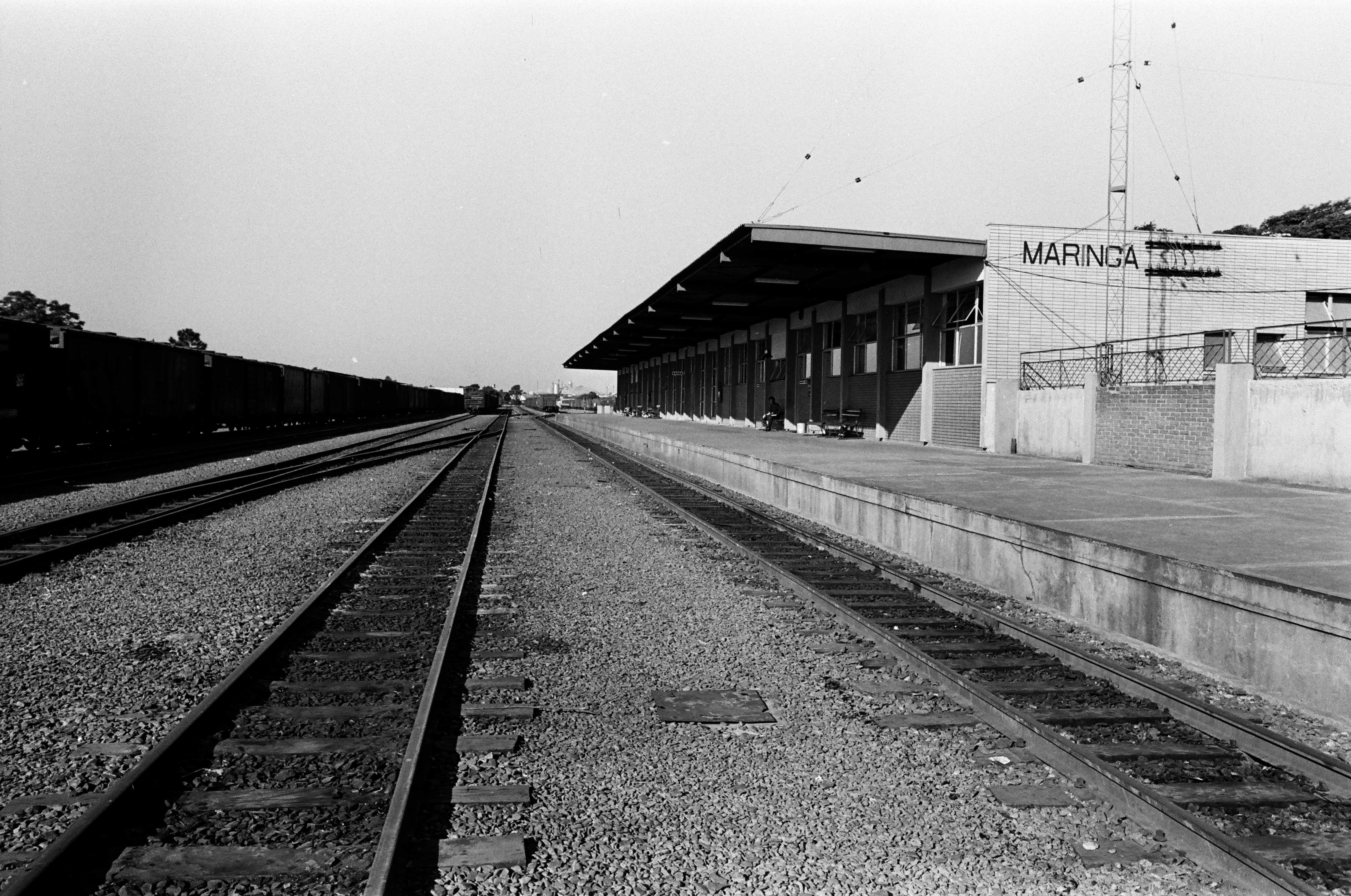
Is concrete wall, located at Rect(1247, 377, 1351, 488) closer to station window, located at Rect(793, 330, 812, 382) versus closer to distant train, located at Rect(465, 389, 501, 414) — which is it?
station window, located at Rect(793, 330, 812, 382)

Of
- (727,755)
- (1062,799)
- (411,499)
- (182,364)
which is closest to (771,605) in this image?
(727,755)

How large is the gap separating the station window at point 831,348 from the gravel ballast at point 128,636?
20.2 meters

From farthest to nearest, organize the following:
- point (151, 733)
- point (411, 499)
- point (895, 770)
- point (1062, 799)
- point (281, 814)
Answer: point (411, 499) → point (151, 733) → point (895, 770) → point (1062, 799) → point (281, 814)

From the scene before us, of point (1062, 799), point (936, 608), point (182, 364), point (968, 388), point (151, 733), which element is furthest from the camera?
point (182, 364)

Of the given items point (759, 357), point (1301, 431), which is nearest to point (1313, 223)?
point (759, 357)

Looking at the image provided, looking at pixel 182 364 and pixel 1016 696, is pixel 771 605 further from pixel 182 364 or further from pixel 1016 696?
pixel 182 364

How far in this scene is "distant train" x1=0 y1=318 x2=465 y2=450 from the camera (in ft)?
63.7

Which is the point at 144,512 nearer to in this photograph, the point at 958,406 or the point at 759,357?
the point at 958,406

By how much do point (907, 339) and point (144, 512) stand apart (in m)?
18.5

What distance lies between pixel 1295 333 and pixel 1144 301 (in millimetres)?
3473

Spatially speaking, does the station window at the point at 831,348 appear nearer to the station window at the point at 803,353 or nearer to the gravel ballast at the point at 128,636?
the station window at the point at 803,353

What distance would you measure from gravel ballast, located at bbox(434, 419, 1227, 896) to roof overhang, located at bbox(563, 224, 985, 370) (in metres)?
14.9

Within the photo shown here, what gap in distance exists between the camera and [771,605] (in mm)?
7402

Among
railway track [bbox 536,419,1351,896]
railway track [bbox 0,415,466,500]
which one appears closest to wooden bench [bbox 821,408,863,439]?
railway track [bbox 0,415,466,500]
